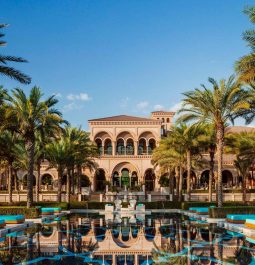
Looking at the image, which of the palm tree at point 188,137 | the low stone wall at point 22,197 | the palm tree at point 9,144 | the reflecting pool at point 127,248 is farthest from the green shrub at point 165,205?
the reflecting pool at point 127,248

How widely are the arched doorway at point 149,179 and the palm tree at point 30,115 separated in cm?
3305

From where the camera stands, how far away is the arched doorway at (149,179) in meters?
61.8

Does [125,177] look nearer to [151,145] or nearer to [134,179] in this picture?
[134,179]

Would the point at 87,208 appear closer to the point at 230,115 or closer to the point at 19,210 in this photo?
the point at 19,210

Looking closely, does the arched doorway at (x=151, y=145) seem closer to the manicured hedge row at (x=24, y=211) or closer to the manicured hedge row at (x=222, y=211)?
the manicured hedge row at (x=222, y=211)

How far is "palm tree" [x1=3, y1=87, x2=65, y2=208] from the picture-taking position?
92.1 feet

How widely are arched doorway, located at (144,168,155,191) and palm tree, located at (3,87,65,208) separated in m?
33.1

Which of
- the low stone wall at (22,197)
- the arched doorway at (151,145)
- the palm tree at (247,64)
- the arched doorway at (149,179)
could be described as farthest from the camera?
the arched doorway at (151,145)

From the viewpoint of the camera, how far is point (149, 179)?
6247 cm

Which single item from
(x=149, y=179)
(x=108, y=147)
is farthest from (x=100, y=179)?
(x=149, y=179)

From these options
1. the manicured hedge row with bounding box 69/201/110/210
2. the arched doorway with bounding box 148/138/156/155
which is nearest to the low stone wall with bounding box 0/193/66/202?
the manicured hedge row with bounding box 69/201/110/210

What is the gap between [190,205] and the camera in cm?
3669

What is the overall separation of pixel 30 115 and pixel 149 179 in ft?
120

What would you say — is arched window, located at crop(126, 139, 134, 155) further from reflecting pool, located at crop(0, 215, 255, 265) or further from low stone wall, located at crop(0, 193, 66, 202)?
reflecting pool, located at crop(0, 215, 255, 265)
